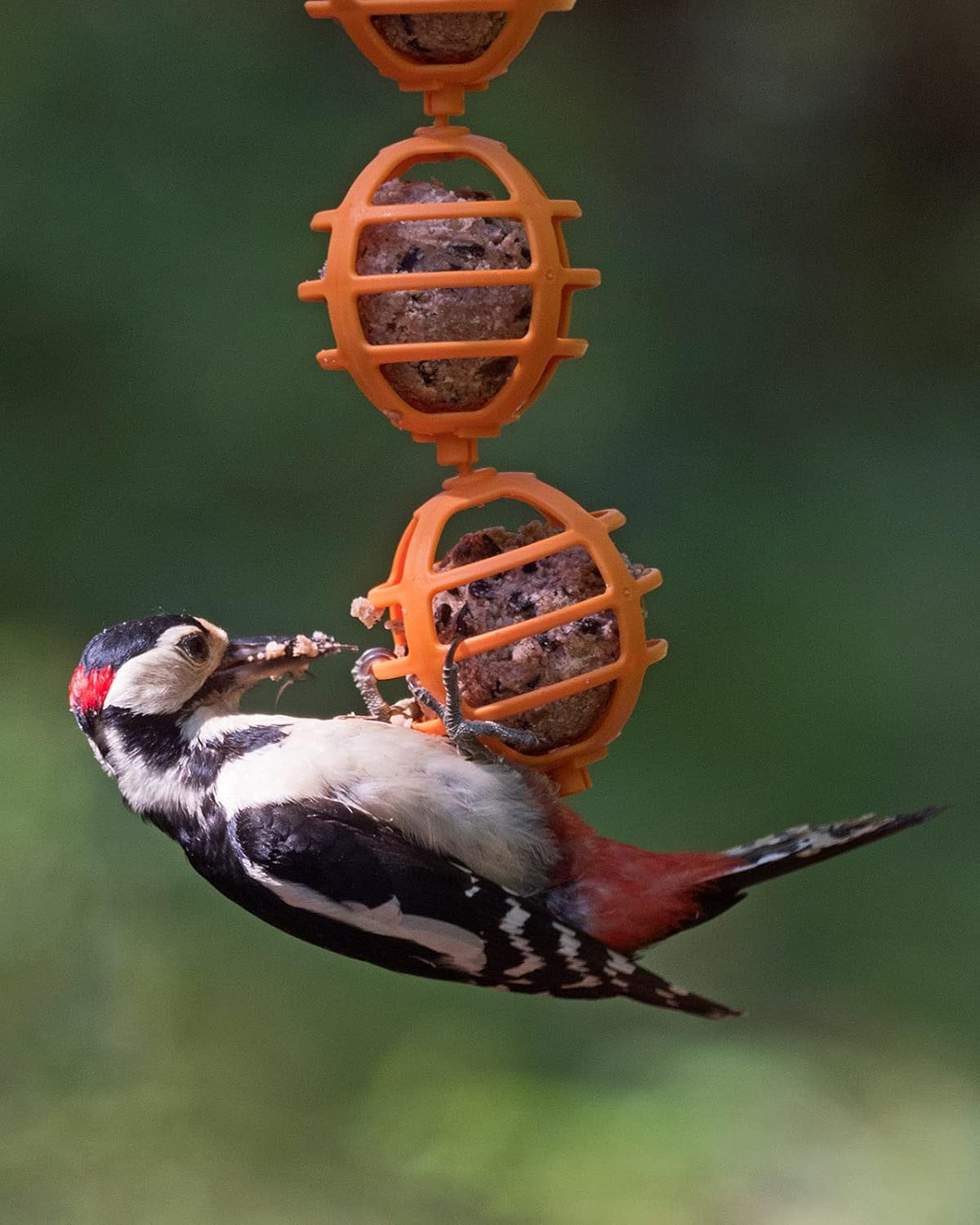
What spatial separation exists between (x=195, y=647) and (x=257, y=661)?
0.11m

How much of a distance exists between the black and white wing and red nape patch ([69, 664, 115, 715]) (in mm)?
277

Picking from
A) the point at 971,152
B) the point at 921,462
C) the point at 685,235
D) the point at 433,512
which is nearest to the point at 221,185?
the point at 685,235

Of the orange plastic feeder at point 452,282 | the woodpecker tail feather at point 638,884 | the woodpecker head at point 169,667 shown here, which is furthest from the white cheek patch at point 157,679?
the woodpecker tail feather at point 638,884

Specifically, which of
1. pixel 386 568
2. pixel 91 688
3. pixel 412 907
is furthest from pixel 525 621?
pixel 386 568

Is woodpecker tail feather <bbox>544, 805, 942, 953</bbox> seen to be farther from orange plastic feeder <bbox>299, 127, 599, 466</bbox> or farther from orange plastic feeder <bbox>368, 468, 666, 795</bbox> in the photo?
orange plastic feeder <bbox>299, 127, 599, 466</bbox>

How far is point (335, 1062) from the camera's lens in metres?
4.84

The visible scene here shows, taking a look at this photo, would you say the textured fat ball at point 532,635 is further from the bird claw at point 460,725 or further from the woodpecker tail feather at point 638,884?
the woodpecker tail feather at point 638,884

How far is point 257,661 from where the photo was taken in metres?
2.45

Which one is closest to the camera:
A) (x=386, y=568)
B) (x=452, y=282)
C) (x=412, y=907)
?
(x=452, y=282)

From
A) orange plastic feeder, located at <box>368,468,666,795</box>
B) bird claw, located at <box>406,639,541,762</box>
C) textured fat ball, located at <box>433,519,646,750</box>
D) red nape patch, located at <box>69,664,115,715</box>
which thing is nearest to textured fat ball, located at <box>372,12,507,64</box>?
orange plastic feeder, located at <box>368,468,666,795</box>

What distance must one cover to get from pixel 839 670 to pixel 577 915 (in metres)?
2.91

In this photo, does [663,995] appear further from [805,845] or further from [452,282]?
[452,282]

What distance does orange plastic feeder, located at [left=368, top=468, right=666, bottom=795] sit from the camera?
7.21ft

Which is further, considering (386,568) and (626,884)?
(386,568)
